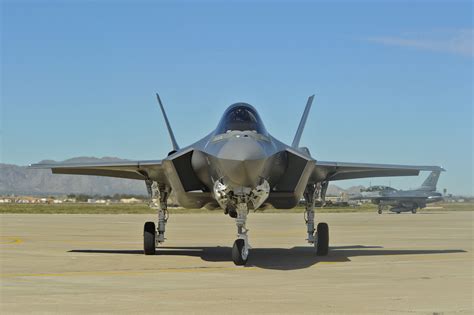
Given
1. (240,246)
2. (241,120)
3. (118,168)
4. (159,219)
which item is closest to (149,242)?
(159,219)

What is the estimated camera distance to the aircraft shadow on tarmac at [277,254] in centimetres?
1486

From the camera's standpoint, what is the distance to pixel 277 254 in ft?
58.1

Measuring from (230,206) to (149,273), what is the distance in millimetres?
2869

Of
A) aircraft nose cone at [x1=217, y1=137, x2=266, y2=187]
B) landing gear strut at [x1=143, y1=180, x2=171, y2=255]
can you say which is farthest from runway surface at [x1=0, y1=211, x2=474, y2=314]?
aircraft nose cone at [x1=217, y1=137, x2=266, y2=187]

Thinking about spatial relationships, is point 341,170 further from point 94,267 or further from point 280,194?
point 94,267

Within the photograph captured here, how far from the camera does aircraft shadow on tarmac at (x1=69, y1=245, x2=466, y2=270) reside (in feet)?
48.8

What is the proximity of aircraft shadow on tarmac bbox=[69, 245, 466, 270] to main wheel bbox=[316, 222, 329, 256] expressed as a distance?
0.18 metres

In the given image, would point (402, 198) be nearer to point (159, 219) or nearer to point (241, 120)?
point (159, 219)

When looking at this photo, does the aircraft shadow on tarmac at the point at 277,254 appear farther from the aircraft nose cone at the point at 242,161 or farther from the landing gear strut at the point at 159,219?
the aircraft nose cone at the point at 242,161

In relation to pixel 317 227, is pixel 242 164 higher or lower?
higher

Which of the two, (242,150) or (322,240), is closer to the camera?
(242,150)

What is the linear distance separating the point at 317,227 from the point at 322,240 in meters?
0.41

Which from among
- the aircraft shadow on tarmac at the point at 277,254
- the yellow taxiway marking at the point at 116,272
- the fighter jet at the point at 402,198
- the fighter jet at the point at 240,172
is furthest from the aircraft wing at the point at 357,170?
the fighter jet at the point at 402,198

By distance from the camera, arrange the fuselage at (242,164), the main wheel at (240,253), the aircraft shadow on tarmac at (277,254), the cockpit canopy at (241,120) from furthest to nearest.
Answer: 1. the aircraft shadow on tarmac at (277,254)
2. the cockpit canopy at (241,120)
3. the main wheel at (240,253)
4. the fuselage at (242,164)
